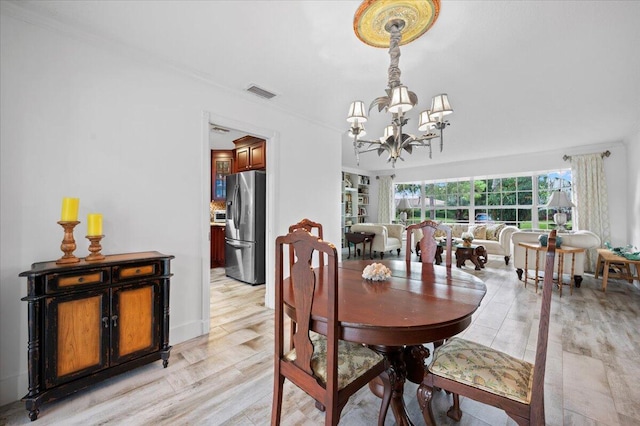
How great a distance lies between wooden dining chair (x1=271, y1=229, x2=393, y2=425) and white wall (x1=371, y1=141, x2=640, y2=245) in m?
5.76

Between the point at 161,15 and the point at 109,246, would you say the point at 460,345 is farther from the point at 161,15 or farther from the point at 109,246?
the point at 161,15

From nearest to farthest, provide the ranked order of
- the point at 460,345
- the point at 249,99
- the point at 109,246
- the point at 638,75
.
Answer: the point at 460,345, the point at 109,246, the point at 638,75, the point at 249,99

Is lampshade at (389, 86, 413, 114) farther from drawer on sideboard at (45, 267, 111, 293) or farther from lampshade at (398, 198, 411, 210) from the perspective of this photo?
lampshade at (398, 198, 411, 210)

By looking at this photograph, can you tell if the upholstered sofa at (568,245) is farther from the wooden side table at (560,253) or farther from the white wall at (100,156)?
the white wall at (100,156)

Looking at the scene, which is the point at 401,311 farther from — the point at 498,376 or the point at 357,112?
the point at 357,112

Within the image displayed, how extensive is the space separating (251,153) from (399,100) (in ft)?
10.1

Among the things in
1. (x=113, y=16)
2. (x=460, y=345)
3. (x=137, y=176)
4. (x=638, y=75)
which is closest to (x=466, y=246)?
(x=638, y=75)

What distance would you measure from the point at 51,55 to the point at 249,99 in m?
1.56

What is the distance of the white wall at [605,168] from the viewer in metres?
4.97

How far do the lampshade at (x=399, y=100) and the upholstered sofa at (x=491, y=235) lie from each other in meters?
4.88

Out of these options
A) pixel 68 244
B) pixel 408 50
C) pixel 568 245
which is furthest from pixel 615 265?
pixel 68 244

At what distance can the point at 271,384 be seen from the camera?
1.86 metres

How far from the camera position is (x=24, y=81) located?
1782 mm

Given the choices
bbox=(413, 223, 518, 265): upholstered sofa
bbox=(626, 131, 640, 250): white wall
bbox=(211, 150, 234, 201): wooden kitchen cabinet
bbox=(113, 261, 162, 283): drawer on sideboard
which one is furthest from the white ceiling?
bbox=(413, 223, 518, 265): upholstered sofa
